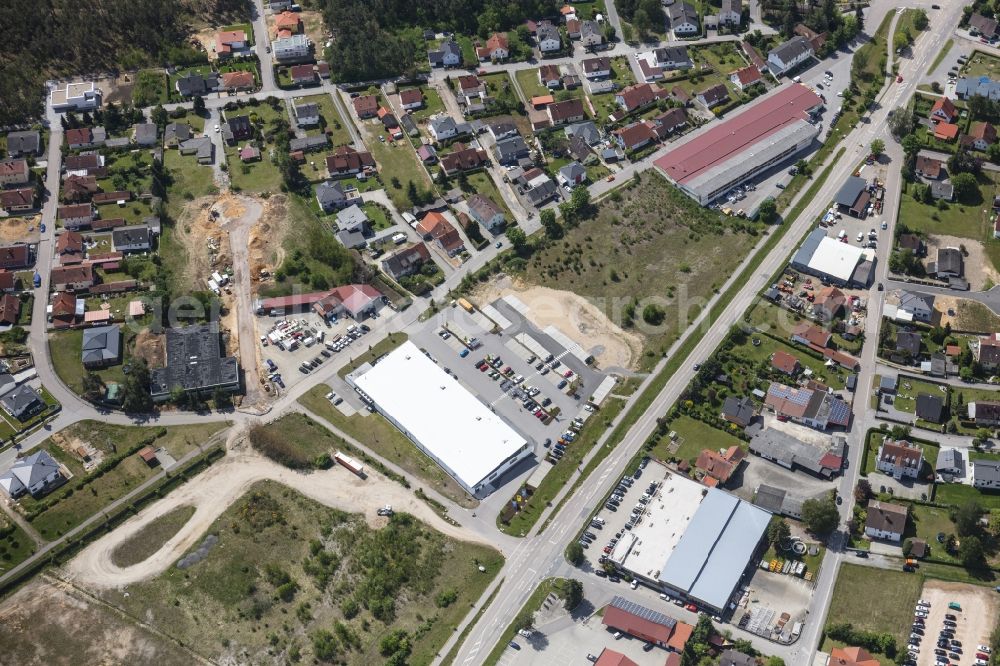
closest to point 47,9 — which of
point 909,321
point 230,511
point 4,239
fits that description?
point 4,239

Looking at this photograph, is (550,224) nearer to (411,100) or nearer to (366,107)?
(411,100)

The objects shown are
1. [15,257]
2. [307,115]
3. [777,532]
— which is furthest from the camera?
[307,115]

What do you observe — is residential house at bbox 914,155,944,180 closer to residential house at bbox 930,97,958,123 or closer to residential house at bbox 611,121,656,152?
residential house at bbox 930,97,958,123

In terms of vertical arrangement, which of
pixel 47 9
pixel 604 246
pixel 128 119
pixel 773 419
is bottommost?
pixel 773 419

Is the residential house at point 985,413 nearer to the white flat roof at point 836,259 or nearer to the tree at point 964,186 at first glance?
the white flat roof at point 836,259

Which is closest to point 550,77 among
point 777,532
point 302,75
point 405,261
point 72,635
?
point 302,75

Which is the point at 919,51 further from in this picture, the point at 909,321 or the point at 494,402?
the point at 494,402
